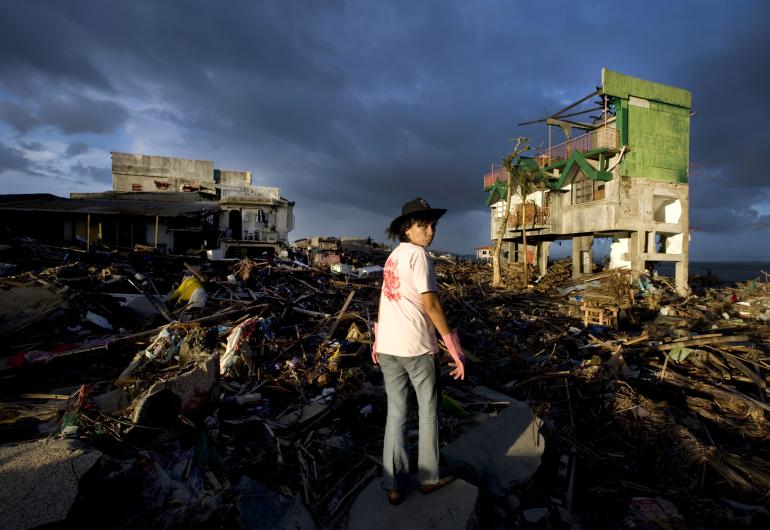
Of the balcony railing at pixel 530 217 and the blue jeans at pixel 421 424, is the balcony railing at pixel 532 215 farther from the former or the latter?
the blue jeans at pixel 421 424

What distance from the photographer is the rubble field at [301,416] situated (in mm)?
2678

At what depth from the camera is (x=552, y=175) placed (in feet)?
79.0

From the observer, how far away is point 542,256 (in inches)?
1061

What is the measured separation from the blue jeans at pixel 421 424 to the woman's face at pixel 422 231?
0.96 meters

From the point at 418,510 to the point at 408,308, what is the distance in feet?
5.18

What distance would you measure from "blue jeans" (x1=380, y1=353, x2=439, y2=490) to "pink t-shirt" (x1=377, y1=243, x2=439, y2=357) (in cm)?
10

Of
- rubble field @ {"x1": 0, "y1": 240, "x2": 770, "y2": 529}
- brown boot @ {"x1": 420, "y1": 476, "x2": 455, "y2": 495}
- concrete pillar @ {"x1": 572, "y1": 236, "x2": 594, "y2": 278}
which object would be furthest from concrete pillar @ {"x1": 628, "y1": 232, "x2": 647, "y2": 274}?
brown boot @ {"x1": 420, "y1": 476, "x2": 455, "y2": 495}

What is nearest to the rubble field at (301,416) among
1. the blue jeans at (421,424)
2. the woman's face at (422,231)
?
the blue jeans at (421,424)

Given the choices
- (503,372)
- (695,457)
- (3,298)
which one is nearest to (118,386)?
(3,298)

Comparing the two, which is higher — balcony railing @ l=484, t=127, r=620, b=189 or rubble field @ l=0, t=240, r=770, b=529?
balcony railing @ l=484, t=127, r=620, b=189

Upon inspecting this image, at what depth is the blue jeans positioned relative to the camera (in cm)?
299

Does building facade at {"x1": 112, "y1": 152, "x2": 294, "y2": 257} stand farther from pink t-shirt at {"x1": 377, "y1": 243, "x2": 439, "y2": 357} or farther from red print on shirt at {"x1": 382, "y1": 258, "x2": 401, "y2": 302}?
pink t-shirt at {"x1": 377, "y1": 243, "x2": 439, "y2": 357}

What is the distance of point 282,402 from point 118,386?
2181mm

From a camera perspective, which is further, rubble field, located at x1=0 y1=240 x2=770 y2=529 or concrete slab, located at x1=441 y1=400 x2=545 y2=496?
concrete slab, located at x1=441 y1=400 x2=545 y2=496
